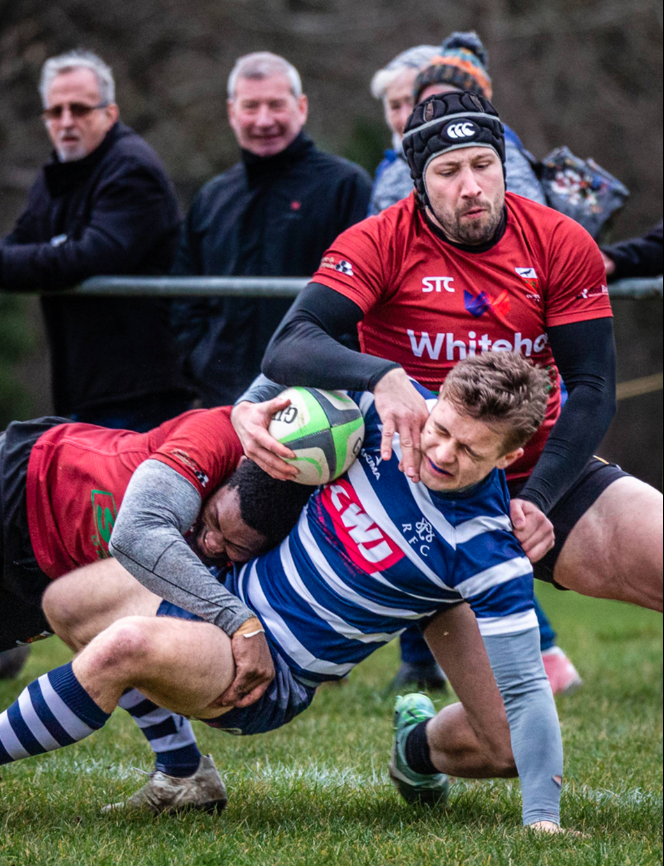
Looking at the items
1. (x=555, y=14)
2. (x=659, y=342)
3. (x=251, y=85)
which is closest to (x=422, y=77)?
(x=251, y=85)

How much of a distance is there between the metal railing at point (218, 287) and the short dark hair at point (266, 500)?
1.68 m

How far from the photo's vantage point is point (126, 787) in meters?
3.88

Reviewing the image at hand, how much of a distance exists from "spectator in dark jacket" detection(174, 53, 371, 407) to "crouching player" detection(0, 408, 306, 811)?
1987 millimetres

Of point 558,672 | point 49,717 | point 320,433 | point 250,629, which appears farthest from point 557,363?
point 558,672

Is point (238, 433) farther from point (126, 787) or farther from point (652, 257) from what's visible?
point (652, 257)

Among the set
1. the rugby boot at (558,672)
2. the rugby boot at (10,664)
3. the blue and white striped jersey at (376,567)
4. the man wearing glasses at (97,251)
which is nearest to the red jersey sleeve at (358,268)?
the blue and white striped jersey at (376,567)

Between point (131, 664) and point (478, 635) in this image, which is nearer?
point (131, 664)

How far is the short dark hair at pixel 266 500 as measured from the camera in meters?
3.43

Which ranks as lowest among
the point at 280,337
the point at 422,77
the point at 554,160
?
the point at 280,337

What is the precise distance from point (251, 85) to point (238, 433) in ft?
9.42

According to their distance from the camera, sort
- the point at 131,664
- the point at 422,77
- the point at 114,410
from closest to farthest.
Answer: the point at 131,664 → the point at 422,77 → the point at 114,410

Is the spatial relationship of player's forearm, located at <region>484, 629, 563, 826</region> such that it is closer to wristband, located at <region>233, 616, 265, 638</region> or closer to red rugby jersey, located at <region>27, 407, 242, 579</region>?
wristband, located at <region>233, 616, 265, 638</region>

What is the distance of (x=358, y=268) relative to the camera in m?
3.43

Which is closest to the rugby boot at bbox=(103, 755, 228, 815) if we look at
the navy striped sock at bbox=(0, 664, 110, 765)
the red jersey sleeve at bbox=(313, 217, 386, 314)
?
the navy striped sock at bbox=(0, 664, 110, 765)
